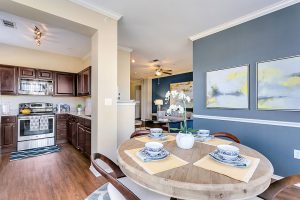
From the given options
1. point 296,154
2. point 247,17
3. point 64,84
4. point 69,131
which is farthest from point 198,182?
point 64,84

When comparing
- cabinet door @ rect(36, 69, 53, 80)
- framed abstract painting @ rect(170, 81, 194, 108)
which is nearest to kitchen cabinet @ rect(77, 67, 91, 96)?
cabinet door @ rect(36, 69, 53, 80)

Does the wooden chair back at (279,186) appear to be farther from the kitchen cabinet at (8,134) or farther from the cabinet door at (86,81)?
the kitchen cabinet at (8,134)

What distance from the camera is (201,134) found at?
181 centimetres

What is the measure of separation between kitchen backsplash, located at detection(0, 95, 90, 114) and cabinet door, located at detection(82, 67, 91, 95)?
2.71 feet

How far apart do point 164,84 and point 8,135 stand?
6703mm

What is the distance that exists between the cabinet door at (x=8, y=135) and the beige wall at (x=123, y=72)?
2696mm

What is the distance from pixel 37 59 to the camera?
442 centimetres

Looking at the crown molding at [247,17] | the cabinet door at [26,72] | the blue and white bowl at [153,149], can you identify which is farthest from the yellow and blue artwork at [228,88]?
the cabinet door at [26,72]

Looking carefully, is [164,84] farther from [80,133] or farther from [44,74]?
[80,133]

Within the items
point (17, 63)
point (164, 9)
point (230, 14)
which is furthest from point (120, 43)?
point (17, 63)

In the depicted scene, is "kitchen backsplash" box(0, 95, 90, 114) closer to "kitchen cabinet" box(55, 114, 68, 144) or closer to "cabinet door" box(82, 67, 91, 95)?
"kitchen cabinet" box(55, 114, 68, 144)

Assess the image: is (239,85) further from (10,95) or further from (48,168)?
(10,95)

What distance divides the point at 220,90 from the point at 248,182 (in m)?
2.53

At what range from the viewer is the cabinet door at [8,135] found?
3518mm
